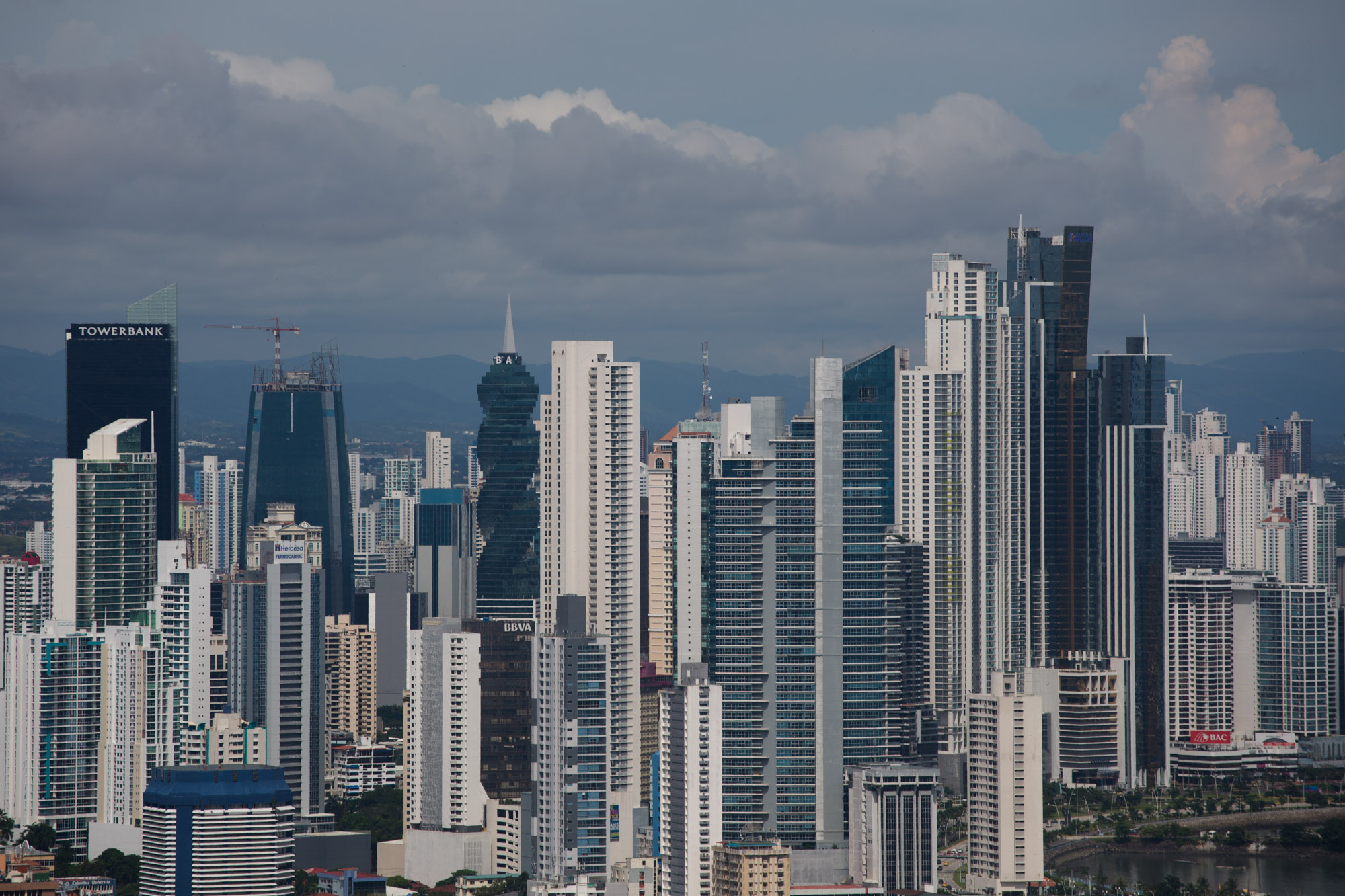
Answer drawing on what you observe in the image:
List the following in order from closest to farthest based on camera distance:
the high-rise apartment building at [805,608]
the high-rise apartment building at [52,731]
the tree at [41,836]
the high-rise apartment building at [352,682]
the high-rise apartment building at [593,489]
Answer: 1. the tree at [41,836]
2. the high-rise apartment building at [805,608]
3. the high-rise apartment building at [52,731]
4. the high-rise apartment building at [593,489]
5. the high-rise apartment building at [352,682]

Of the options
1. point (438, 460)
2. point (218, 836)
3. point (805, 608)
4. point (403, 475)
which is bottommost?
point (218, 836)

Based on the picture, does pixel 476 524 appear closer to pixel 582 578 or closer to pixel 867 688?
pixel 582 578

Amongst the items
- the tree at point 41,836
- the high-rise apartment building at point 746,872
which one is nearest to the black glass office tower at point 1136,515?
the high-rise apartment building at point 746,872

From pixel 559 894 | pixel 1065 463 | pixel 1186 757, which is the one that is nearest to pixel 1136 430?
pixel 1065 463

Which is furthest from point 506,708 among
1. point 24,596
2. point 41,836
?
point 24,596

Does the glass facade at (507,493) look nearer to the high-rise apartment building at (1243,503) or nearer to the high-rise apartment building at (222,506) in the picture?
the high-rise apartment building at (222,506)

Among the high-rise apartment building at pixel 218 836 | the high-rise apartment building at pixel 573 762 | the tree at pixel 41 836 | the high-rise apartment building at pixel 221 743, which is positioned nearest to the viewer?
the high-rise apartment building at pixel 218 836

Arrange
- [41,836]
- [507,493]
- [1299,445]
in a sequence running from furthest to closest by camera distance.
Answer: [1299,445]
[507,493]
[41,836]

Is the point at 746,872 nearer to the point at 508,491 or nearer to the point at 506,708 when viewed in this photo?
the point at 506,708
